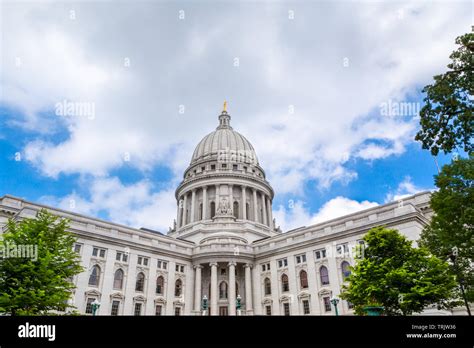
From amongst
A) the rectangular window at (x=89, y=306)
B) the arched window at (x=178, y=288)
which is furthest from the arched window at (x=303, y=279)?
the rectangular window at (x=89, y=306)

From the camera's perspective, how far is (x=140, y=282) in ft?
149

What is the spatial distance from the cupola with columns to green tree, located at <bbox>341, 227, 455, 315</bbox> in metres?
36.9

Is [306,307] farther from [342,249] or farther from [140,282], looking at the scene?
[140,282]

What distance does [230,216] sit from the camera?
6397 cm

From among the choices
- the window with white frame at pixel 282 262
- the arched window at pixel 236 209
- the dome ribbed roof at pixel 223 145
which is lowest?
the window with white frame at pixel 282 262

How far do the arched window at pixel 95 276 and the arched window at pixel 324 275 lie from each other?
28.2 metres

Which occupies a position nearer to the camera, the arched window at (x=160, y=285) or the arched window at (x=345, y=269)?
the arched window at (x=345, y=269)

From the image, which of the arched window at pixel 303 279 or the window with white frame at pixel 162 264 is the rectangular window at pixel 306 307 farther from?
the window with white frame at pixel 162 264

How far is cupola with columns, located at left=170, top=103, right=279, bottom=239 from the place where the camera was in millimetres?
67000

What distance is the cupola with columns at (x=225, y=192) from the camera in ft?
220

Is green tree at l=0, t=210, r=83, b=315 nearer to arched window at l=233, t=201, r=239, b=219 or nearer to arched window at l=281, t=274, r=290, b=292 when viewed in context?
arched window at l=281, t=274, r=290, b=292

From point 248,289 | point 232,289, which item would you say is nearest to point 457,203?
point 232,289
